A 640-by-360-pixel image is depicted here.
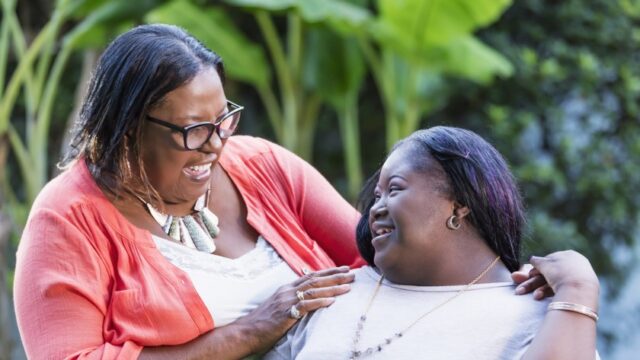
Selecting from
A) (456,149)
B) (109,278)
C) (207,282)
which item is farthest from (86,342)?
(456,149)

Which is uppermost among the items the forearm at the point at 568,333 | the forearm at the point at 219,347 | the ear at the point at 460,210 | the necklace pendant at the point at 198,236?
the ear at the point at 460,210

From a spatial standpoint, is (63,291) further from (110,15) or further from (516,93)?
(516,93)

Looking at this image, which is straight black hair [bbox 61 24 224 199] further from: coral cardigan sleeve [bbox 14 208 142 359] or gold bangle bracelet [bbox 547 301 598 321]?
gold bangle bracelet [bbox 547 301 598 321]

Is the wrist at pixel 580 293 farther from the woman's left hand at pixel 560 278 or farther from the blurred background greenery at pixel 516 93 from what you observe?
the blurred background greenery at pixel 516 93

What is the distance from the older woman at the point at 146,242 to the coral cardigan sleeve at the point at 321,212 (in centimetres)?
25

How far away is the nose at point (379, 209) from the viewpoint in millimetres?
2404

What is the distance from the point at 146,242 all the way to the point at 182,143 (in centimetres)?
26

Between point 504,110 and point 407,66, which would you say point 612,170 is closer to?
point 504,110

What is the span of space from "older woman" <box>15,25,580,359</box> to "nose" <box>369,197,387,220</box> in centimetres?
20

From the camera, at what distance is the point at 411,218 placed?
237cm

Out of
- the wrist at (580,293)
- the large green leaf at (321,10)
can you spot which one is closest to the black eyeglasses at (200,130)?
the wrist at (580,293)

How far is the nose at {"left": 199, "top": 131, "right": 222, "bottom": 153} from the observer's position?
2.50 meters

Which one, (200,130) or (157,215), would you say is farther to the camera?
(157,215)

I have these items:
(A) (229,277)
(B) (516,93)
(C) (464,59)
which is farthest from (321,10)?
(A) (229,277)
